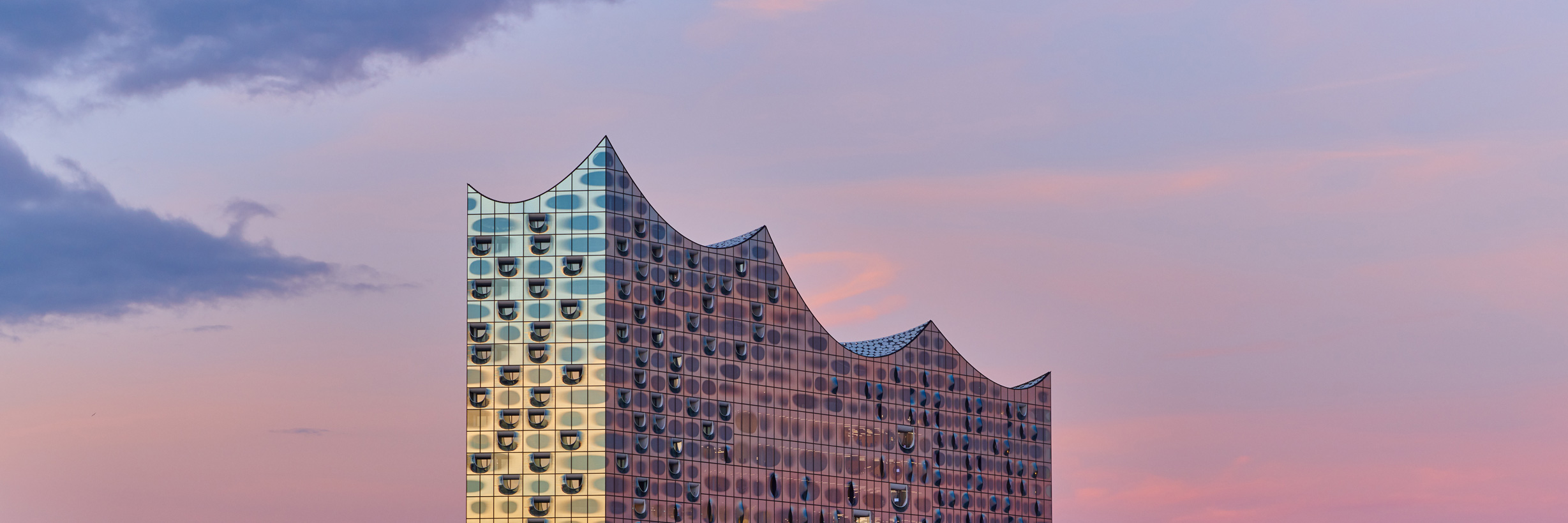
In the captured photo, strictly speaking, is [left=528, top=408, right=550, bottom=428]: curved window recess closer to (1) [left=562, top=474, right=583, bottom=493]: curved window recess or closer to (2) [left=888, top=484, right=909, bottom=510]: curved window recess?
(1) [left=562, top=474, right=583, bottom=493]: curved window recess

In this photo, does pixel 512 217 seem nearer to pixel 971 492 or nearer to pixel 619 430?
pixel 619 430

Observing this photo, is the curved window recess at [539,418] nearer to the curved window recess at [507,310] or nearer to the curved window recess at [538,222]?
the curved window recess at [507,310]

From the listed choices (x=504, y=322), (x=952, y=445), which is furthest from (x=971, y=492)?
(x=504, y=322)

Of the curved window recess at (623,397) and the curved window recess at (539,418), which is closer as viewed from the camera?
the curved window recess at (539,418)

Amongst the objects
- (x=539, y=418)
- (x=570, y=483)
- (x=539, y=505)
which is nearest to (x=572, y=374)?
(x=539, y=418)

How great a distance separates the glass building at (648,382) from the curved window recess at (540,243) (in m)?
0.12

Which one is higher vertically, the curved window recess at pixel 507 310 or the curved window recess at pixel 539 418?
the curved window recess at pixel 507 310

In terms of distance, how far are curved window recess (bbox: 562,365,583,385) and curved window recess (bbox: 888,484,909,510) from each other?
108 ft

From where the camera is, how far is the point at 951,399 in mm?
164125

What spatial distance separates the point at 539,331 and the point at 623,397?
7198mm

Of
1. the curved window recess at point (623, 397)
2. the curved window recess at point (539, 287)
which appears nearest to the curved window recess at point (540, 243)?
the curved window recess at point (539, 287)

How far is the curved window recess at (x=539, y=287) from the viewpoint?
13262cm

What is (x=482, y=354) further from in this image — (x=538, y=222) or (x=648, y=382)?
(x=648, y=382)

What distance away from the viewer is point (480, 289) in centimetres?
13262
